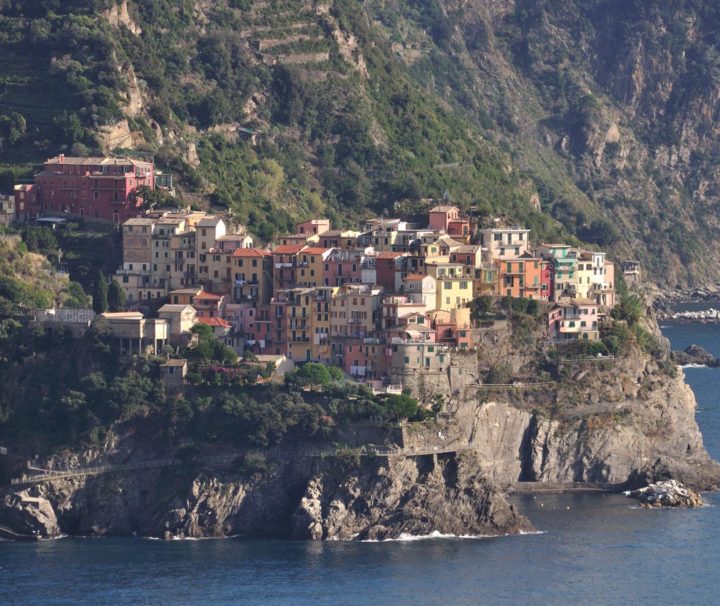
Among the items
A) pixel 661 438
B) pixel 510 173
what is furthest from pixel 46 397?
pixel 510 173

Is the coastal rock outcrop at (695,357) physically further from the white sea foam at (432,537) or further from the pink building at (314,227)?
the white sea foam at (432,537)

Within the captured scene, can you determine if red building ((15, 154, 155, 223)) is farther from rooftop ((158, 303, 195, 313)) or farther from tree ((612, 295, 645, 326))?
tree ((612, 295, 645, 326))

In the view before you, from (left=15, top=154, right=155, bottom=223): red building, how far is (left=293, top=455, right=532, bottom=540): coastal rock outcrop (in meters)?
25.2

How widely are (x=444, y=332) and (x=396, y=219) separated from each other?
14.8m

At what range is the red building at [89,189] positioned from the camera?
5153 inches

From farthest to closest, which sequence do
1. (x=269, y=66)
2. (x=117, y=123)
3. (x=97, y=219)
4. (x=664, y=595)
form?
(x=269, y=66) → (x=117, y=123) → (x=97, y=219) → (x=664, y=595)

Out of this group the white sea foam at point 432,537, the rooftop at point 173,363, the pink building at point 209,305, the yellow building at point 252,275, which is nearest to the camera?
the white sea foam at point 432,537

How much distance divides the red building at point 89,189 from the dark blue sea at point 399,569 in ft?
82.5

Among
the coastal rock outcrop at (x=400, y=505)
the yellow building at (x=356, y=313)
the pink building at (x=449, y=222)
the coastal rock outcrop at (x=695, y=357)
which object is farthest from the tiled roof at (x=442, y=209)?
the coastal rock outcrop at (x=695, y=357)

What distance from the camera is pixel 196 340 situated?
383 feet

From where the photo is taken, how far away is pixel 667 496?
382 feet

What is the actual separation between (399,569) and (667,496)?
1637 centimetres

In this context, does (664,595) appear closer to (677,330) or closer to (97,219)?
(97,219)

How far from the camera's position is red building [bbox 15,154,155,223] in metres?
131
